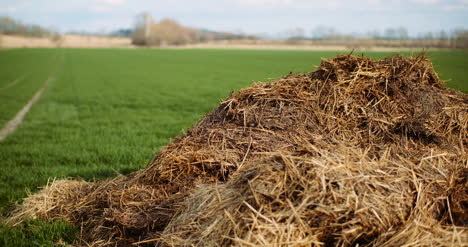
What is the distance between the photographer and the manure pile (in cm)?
269

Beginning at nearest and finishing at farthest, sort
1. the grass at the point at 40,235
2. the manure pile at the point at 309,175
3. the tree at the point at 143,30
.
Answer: the manure pile at the point at 309,175 < the grass at the point at 40,235 < the tree at the point at 143,30

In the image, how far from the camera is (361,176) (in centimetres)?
283

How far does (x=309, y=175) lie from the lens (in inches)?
111

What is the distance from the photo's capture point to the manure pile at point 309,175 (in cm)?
269

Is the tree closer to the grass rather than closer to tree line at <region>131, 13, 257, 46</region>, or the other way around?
tree line at <region>131, 13, 257, 46</region>

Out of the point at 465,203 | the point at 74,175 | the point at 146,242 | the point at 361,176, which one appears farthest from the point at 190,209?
the point at 74,175

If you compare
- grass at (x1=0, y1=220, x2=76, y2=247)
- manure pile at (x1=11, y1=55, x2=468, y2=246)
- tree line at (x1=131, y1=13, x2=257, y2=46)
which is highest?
tree line at (x1=131, y1=13, x2=257, y2=46)

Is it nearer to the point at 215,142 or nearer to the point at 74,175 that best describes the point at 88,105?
the point at 74,175

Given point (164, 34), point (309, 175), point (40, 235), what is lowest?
point (40, 235)

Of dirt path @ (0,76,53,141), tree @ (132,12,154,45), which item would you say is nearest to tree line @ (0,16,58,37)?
tree @ (132,12,154,45)

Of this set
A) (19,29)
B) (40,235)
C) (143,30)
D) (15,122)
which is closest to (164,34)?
(143,30)

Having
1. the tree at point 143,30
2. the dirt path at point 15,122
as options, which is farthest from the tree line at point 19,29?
the dirt path at point 15,122

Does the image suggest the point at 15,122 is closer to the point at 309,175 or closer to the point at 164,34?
the point at 309,175

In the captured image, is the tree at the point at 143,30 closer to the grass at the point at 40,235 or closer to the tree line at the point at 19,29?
the tree line at the point at 19,29
